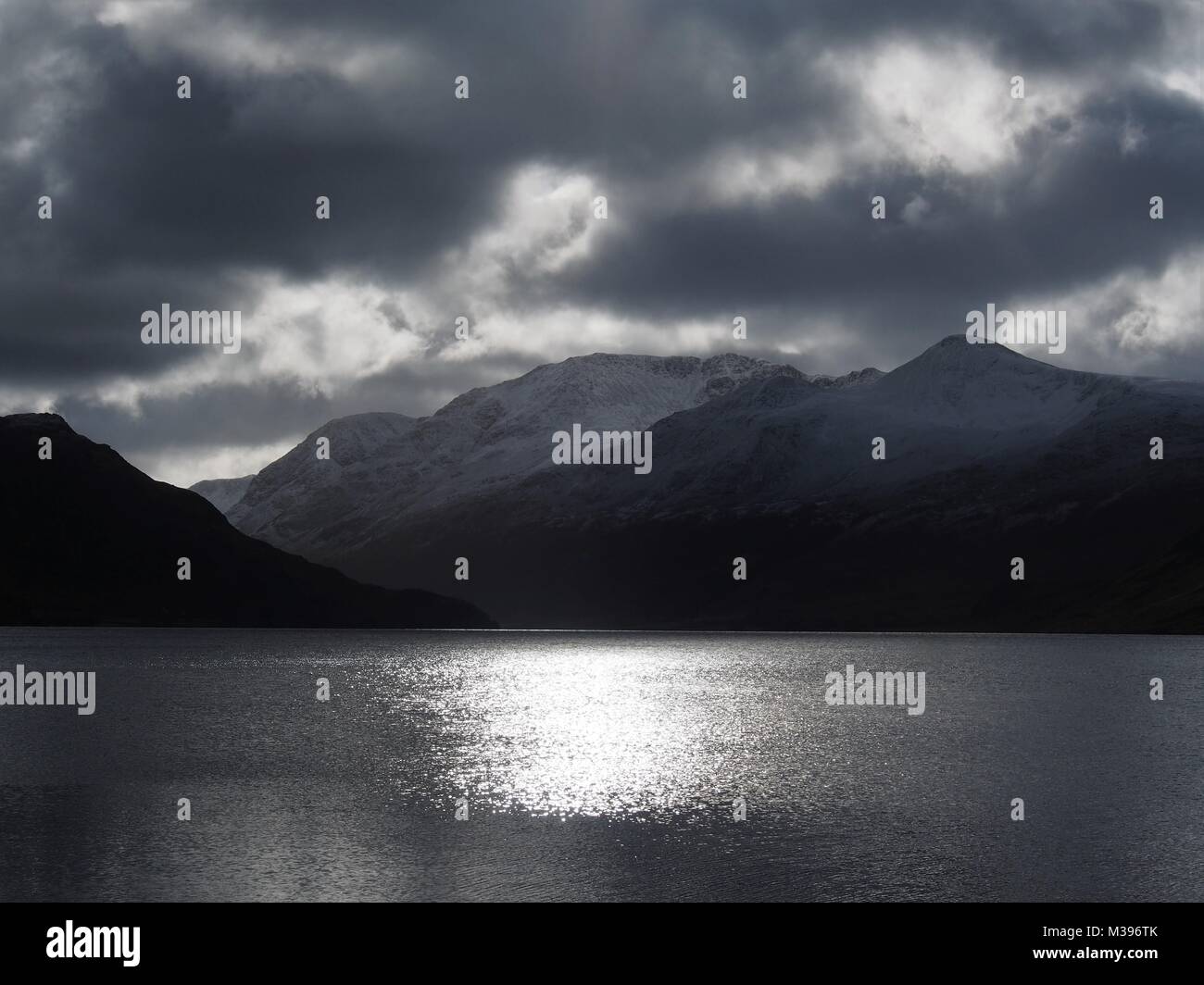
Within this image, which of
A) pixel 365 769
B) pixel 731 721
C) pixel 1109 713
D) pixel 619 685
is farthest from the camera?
pixel 619 685

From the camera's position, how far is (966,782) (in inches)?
3000

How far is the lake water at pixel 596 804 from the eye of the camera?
4628 centimetres

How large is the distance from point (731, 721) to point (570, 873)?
78.0 metres

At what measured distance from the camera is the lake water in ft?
152

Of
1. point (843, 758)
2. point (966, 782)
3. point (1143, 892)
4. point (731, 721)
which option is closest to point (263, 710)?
point (731, 721)

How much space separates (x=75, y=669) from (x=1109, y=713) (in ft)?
547

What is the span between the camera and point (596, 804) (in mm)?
65938
